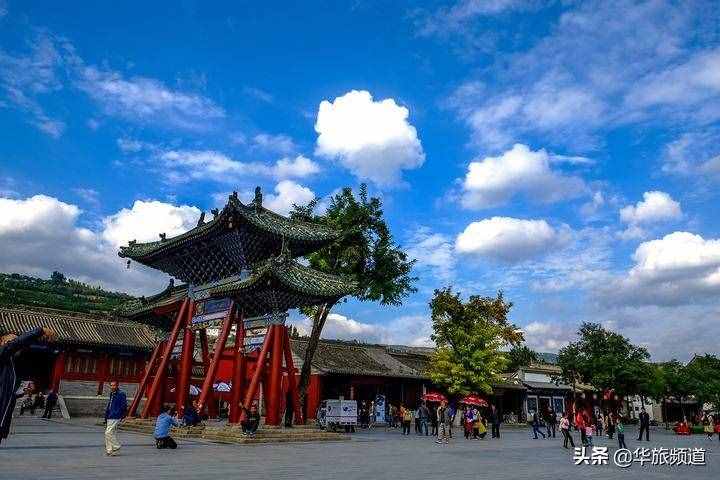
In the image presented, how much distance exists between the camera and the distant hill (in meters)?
89.1

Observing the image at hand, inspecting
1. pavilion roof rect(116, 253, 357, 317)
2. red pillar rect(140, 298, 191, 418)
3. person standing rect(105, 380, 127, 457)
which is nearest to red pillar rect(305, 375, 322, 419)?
red pillar rect(140, 298, 191, 418)

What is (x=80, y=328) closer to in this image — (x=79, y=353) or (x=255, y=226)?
(x=79, y=353)

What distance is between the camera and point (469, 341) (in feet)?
125

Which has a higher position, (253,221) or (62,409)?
(253,221)

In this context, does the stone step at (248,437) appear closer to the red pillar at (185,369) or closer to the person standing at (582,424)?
the red pillar at (185,369)

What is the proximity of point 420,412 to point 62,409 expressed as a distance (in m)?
19.7

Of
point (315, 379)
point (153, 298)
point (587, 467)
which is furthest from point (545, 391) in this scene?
point (587, 467)

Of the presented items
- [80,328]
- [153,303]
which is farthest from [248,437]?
[80,328]

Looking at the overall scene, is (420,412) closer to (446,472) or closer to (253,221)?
(253,221)

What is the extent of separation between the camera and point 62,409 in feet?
101

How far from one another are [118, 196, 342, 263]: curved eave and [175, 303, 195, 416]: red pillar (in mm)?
3115

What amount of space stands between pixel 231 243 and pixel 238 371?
17.0 ft

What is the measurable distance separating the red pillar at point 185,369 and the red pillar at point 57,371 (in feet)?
53.5

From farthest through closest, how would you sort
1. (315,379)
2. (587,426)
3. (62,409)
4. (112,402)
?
(315,379), (62,409), (587,426), (112,402)
